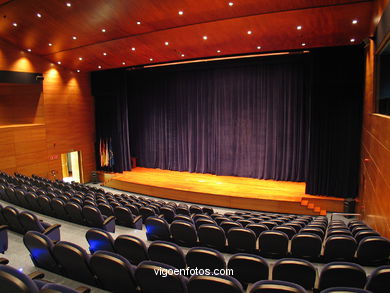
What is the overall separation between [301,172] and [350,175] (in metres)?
2.39

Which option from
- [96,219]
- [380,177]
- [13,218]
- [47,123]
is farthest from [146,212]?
[47,123]

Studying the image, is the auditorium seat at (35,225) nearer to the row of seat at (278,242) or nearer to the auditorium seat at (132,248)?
the auditorium seat at (132,248)

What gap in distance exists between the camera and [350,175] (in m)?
10.5

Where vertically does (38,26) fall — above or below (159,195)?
above

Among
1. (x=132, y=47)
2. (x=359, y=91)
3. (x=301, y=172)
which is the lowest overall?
(x=301, y=172)

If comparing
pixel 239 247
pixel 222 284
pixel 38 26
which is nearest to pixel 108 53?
pixel 38 26

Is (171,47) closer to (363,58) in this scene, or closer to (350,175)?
(363,58)

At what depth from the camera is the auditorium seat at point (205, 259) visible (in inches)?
118

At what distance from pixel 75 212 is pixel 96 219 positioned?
57 centimetres

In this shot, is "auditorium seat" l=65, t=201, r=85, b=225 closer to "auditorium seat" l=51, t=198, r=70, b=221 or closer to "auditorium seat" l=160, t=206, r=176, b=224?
"auditorium seat" l=51, t=198, r=70, b=221

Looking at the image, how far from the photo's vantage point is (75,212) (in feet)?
18.1

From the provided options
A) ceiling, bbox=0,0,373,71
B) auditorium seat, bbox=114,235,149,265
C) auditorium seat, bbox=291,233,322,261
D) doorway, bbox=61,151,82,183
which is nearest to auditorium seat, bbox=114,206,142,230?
auditorium seat, bbox=114,235,149,265

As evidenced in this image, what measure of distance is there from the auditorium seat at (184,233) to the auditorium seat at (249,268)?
1528 mm

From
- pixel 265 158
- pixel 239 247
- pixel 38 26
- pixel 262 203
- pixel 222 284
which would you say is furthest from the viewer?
pixel 265 158
